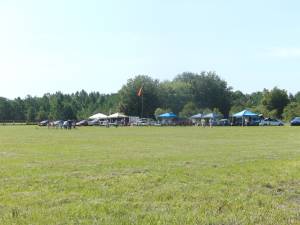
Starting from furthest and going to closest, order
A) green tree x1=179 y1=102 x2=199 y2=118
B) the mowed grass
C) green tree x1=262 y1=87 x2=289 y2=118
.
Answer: green tree x1=262 y1=87 x2=289 y2=118 < green tree x1=179 y1=102 x2=199 y2=118 < the mowed grass

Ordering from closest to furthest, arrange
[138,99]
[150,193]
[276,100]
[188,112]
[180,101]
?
[150,193] → [188,112] → [138,99] → [276,100] → [180,101]

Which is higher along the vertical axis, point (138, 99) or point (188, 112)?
point (138, 99)

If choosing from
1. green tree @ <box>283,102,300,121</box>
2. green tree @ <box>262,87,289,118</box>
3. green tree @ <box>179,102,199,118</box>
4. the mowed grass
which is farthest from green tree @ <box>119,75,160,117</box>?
the mowed grass

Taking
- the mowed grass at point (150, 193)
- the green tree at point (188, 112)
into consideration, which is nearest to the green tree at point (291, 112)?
the green tree at point (188, 112)

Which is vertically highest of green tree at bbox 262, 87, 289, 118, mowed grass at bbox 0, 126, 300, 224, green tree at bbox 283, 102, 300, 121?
green tree at bbox 262, 87, 289, 118

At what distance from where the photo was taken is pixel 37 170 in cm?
1523

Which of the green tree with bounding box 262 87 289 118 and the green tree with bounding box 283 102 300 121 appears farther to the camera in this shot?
the green tree with bounding box 262 87 289 118

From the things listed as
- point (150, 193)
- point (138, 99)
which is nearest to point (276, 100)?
point (138, 99)

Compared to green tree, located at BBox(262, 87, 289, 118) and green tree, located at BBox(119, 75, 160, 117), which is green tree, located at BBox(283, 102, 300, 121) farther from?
green tree, located at BBox(119, 75, 160, 117)

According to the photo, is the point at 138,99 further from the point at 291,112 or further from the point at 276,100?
the point at 291,112

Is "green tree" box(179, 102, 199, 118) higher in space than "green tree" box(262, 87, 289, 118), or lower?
lower

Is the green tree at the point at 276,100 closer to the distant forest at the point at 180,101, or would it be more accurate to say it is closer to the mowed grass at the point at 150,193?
the distant forest at the point at 180,101

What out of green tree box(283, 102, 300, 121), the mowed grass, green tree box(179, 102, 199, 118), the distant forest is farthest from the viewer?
the distant forest

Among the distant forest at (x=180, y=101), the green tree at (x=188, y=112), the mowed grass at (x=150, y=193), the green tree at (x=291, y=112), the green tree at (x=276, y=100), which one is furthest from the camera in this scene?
the green tree at (x=276, y=100)
